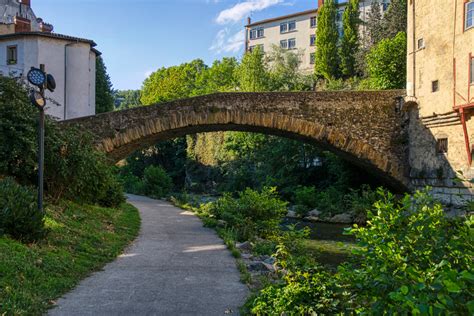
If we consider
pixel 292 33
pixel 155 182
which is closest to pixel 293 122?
pixel 155 182

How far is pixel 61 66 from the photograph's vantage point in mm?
26281

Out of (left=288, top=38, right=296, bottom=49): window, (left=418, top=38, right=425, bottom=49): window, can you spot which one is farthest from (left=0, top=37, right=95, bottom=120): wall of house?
(left=288, top=38, right=296, bottom=49): window

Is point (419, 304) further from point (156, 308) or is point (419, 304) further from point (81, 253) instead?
point (81, 253)

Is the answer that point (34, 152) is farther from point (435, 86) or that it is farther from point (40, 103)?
point (435, 86)

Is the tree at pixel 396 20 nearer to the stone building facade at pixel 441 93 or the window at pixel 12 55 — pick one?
the stone building facade at pixel 441 93

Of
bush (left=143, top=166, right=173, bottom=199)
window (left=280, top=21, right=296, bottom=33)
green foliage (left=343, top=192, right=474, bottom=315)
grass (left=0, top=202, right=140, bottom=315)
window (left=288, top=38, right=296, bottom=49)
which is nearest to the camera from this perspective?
green foliage (left=343, top=192, right=474, bottom=315)

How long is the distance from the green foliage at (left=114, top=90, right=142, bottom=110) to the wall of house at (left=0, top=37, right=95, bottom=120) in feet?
176

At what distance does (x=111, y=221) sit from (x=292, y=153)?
1770 cm

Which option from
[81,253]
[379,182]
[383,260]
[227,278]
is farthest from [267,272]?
[379,182]

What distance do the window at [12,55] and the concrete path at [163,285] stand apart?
20.7m

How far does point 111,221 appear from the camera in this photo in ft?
40.6

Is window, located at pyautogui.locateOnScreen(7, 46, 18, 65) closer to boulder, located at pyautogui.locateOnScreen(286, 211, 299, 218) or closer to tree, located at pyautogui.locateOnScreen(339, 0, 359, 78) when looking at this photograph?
boulder, located at pyautogui.locateOnScreen(286, 211, 299, 218)

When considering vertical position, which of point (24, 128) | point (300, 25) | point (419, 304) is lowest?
point (419, 304)

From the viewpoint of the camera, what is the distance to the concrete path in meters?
5.16
